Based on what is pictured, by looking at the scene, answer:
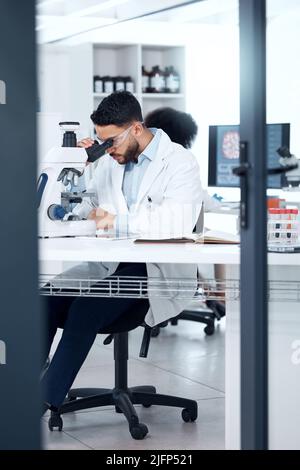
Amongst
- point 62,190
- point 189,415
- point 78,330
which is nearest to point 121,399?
point 189,415

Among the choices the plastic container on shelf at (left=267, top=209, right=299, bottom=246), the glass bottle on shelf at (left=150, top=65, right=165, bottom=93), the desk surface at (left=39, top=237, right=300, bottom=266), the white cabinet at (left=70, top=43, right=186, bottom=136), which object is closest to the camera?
the desk surface at (left=39, top=237, right=300, bottom=266)

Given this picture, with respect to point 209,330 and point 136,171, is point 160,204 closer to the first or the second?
point 136,171

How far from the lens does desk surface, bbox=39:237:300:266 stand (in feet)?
9.46

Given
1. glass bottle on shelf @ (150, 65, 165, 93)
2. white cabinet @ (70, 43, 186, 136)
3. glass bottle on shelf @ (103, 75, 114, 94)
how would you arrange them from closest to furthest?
white cabinet @ (70, 43, 186, 136)
glass bottle on shelf @ (103, 75, 114, 94)
glass bottle on shelf @ (150, 65, 165, 93)

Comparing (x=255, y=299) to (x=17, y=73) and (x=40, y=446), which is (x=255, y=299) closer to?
(x=40, y=446)

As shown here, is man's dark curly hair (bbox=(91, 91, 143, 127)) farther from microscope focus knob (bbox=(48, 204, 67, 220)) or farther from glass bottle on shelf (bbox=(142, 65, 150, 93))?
glass bottle on shelf (bbox=(142, 65, 150, 93))

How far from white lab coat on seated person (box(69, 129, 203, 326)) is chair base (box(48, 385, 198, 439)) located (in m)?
0.41

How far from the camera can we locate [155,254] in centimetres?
293

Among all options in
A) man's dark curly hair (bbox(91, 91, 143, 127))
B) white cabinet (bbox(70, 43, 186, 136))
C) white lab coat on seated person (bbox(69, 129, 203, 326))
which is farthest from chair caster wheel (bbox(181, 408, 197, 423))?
white cabinet (bbox(70, 43, 186, 136))

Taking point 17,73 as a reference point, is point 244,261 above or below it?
below

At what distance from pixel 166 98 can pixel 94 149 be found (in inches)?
162

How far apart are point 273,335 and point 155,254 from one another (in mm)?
468
